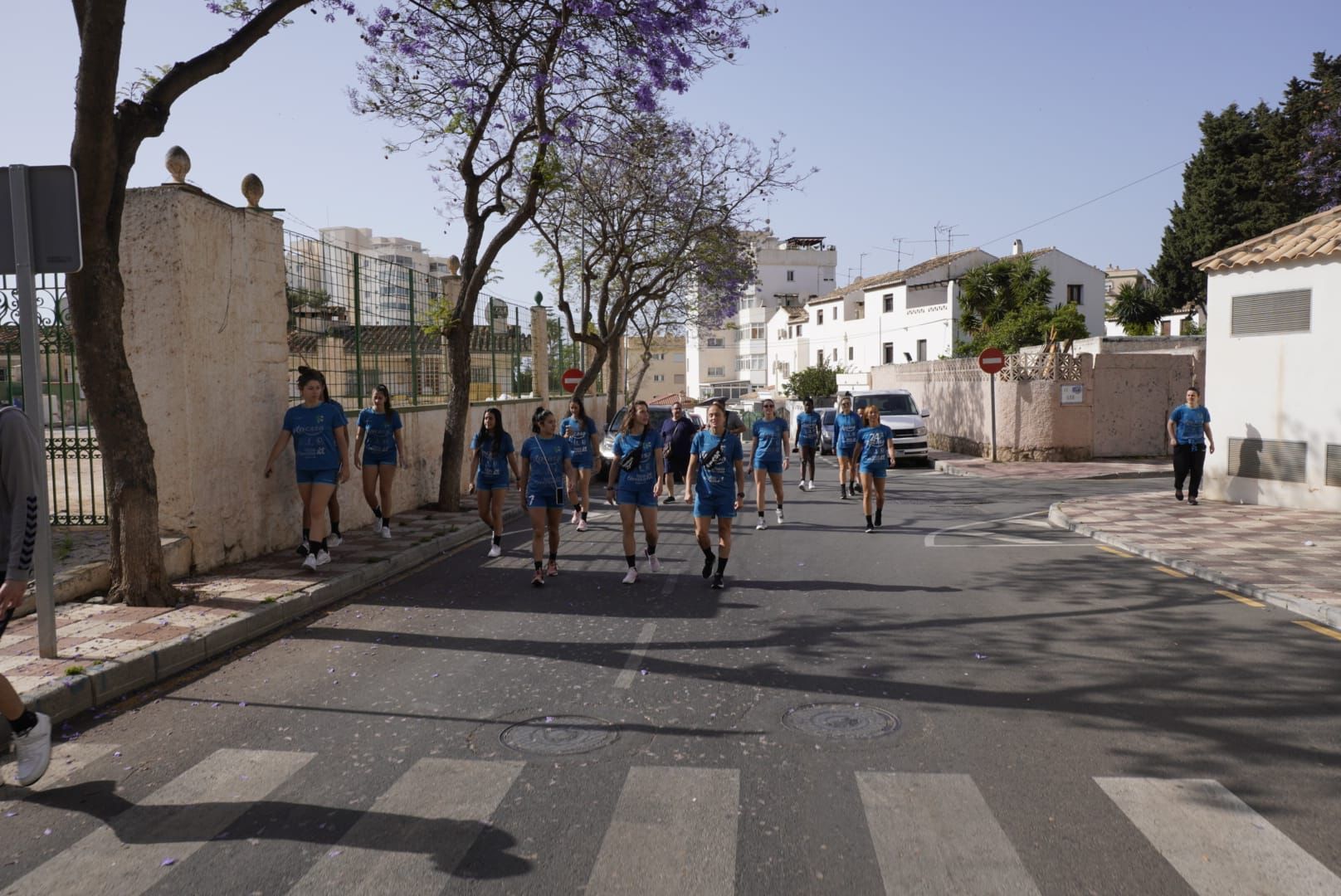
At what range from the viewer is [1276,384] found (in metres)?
14.2

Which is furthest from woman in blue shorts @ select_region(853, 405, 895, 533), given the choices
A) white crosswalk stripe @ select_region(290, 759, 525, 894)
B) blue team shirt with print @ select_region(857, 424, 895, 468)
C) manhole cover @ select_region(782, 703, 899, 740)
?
white crosswalk stripe @ select_region(290, 759, 525, 894)

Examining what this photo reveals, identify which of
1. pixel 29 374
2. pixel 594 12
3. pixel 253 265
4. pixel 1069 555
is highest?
pixel 594 12

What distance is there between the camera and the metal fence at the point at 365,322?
39.1 ft

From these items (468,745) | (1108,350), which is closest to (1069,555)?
(468,745)

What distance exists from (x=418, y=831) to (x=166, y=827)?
40.8 inches

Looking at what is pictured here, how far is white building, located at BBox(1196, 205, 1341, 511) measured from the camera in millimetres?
13461

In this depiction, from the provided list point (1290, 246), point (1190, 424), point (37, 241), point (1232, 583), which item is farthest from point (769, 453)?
point (37, 241)

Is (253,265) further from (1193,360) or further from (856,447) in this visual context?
(1193,360)

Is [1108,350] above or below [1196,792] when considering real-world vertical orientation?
above

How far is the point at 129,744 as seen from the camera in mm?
5082

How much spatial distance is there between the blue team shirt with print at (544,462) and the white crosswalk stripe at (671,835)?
16.3 feet

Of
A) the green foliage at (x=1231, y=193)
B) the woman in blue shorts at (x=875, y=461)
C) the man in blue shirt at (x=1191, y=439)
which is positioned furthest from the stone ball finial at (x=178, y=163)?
the green foliage at (x=1231, y=193)

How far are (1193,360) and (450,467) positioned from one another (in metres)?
20.6

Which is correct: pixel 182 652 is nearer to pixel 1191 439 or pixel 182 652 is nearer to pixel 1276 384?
pixel 1191 439
